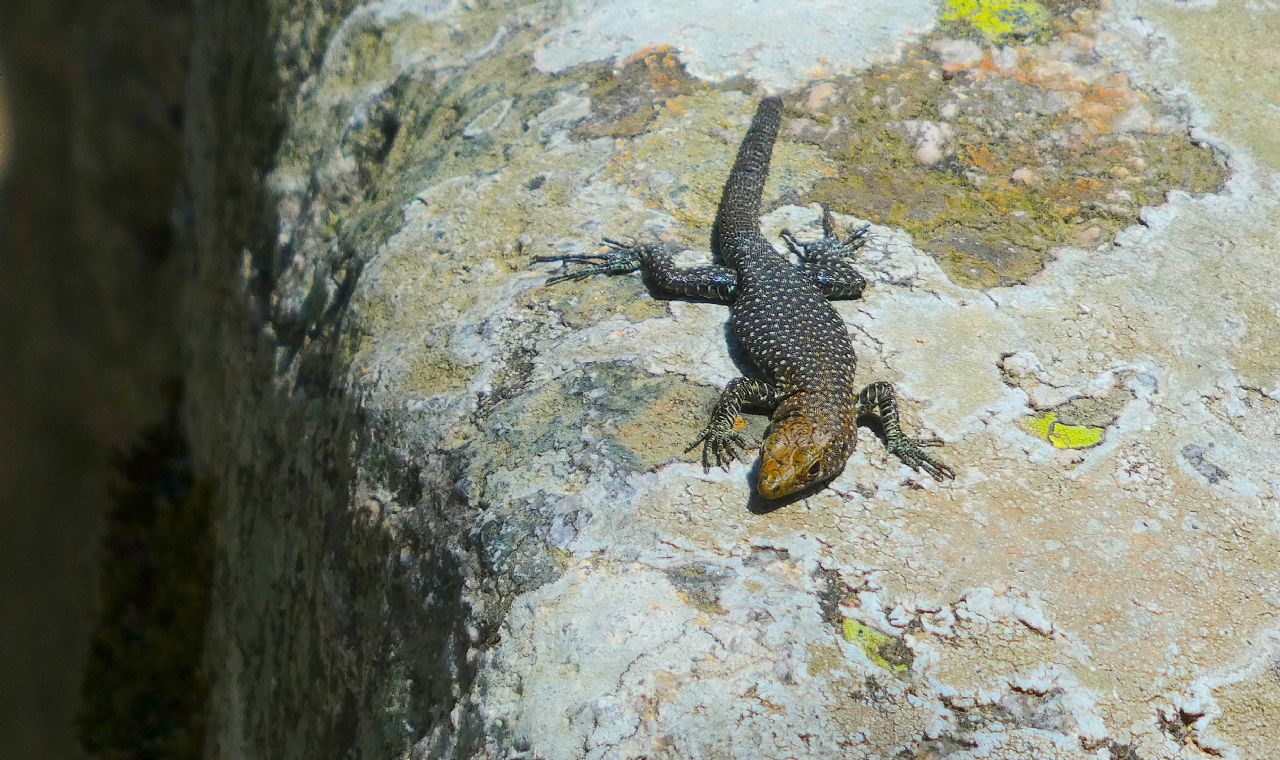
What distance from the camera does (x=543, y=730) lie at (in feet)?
9.10

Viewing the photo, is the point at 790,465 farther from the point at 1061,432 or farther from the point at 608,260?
the point at 608,260

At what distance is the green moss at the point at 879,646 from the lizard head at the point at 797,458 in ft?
1.76

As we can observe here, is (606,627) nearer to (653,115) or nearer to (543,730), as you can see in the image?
→ (543,730)

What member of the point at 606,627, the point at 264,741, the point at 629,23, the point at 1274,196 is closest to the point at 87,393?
A: the point at 264,741

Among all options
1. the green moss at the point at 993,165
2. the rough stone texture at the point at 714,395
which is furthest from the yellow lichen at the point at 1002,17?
the green moss at the point at 993,165

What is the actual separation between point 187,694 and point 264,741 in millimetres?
3142

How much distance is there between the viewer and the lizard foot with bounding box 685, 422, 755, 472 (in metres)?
3.46

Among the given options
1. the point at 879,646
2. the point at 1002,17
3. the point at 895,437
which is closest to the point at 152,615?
the point at 895,437

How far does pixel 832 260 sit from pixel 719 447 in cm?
117

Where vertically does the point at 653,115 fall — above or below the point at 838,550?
above

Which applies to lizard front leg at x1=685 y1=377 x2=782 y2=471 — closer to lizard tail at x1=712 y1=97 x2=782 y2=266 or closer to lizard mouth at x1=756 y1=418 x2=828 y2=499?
lizard mouth at x1=756 y1=418 x2=828 y2=499

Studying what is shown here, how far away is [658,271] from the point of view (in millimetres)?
4129

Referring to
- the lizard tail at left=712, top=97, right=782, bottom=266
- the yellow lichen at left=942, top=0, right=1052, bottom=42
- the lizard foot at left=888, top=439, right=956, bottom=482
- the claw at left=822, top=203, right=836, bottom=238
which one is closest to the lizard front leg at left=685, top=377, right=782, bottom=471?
the lizard foot at left=888, top=439, right=956, bottom=482

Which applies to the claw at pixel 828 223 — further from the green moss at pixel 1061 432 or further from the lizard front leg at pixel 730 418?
the green moss at pixel 1061 432
